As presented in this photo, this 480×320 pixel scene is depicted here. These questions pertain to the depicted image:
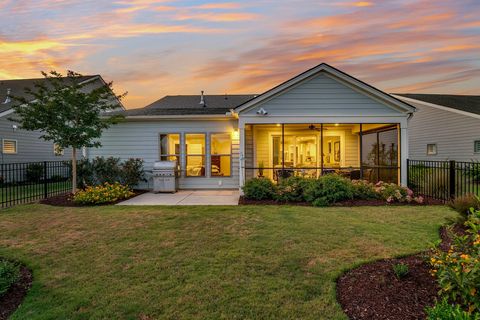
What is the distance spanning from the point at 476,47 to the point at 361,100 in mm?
7386

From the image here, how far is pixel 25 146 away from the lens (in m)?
17.1

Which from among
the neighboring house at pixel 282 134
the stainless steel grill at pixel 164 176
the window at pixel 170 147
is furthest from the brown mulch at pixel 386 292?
the window at pixel 170 147

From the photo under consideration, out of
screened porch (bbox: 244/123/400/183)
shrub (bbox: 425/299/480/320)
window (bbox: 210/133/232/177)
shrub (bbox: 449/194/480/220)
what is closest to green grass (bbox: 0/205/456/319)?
shrub (bbox: 449/194/480/220)

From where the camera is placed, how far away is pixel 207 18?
1052 centimetres

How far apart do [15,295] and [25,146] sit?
16940 millimetres

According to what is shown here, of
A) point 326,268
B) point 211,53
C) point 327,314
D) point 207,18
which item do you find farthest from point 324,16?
point 327,314

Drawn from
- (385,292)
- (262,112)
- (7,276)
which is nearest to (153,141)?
(262,112)

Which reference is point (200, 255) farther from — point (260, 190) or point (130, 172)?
point (130, 172)

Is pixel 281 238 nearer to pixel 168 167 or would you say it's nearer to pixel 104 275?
pixel 104 275

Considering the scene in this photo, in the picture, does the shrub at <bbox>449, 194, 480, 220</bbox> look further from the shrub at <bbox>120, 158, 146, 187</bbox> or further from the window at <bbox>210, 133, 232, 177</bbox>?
the shrub at <bbox>120, 158, 146, 187</bbox>

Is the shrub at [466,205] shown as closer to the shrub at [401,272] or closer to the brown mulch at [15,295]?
the shrub at [401,272]

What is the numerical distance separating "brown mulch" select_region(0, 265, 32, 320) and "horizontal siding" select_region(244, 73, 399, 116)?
26.9 feet

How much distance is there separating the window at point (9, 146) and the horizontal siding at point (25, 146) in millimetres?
168

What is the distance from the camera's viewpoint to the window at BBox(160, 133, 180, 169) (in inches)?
496
